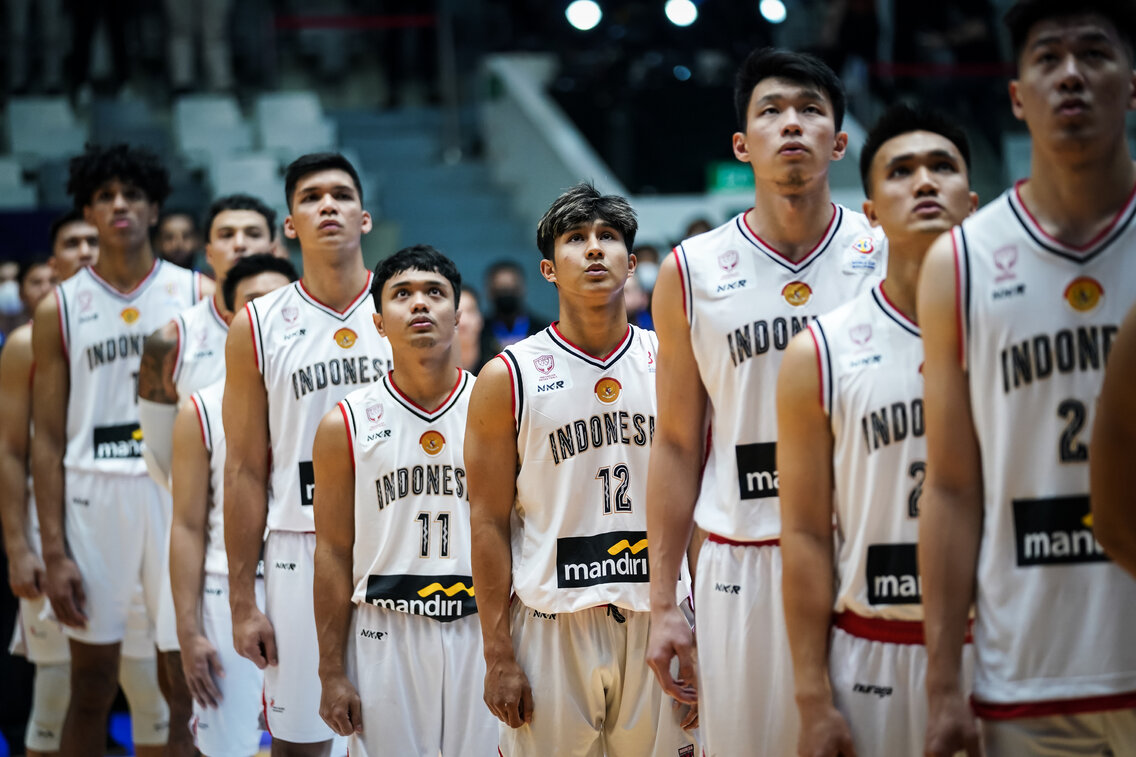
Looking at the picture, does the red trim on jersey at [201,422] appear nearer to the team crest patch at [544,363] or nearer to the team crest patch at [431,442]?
the team crest patch at [431,442]

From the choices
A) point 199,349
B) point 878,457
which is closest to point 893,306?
point 878,457

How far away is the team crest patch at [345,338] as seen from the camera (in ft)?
16.0

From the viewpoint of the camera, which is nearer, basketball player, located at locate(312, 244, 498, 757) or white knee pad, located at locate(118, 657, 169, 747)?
basketball player, located at locate(312, 244, 498, 757)

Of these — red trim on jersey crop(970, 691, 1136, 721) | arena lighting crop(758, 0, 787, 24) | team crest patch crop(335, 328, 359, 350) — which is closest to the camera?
red trim on jersey crop(970, 691, 1136, 721)

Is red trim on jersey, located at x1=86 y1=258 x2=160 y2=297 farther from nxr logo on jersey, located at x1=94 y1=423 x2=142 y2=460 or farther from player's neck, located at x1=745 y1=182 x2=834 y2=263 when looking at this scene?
player's neck, located at x1=745 y1=182 x2=834 y2=263

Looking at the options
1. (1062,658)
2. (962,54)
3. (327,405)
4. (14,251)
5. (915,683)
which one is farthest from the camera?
(962,54)

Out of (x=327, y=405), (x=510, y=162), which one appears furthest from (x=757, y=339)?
(x=510, y=162)

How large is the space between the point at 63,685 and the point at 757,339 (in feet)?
14.5

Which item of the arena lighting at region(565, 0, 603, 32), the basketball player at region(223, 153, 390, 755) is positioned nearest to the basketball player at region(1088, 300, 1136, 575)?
the basketball player at region(223, 153, 390, 755)

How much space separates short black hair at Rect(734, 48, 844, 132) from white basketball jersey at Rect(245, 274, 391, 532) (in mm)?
1873

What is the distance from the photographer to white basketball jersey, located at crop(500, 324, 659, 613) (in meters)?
3.85

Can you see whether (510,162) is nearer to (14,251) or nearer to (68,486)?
(14,251)

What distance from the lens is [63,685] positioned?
20.6ft

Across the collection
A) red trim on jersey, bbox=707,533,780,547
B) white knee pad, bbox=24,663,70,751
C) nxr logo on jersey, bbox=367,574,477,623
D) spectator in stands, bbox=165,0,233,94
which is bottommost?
white knee pad, bbox=24,663,70,751
